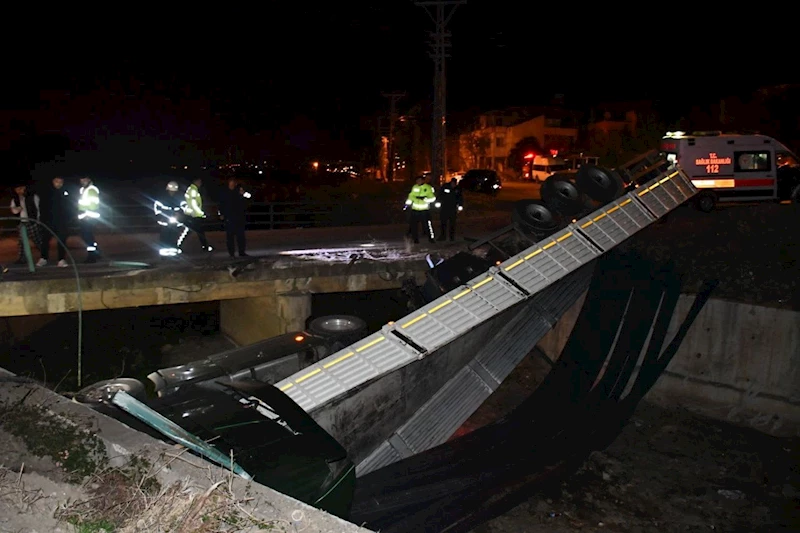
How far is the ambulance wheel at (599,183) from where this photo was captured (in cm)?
1102

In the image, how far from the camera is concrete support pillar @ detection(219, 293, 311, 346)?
35.3ft

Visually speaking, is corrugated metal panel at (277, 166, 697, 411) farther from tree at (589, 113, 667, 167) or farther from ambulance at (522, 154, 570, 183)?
ambulance at (522, 154, 570, 183)

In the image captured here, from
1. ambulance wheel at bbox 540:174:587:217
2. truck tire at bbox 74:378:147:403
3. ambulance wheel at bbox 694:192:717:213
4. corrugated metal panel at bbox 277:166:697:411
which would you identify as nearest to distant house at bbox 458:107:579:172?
ambulance wheel at bbox 694:192:717:213

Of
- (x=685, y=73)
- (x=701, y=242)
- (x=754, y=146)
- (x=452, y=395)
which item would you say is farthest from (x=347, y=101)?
(x=452, y=395)

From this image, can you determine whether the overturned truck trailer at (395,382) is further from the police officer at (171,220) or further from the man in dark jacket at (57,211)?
the man in dark jacket at (57,211)

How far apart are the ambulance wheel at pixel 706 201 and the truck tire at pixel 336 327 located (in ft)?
33.5

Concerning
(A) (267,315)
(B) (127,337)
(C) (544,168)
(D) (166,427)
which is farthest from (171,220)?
(C) (544,168)

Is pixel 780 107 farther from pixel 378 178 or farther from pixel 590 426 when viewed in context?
pixel 590 426

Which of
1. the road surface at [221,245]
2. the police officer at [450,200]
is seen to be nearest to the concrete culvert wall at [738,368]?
the police officer at [450,200]

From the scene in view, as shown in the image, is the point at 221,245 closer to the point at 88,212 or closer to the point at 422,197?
the point at 88,212

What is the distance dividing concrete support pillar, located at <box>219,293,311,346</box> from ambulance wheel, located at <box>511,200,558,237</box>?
12.0 feet

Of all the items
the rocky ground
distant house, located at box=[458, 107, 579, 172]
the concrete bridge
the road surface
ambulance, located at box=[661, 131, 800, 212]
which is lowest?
the rocky ground

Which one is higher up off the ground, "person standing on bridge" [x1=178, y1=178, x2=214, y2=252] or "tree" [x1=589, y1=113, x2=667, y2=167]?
"tree" [x1=589, y1=113, x2=667, y2=167]

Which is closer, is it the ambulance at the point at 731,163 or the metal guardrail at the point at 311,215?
the ambulance at the point at 731,163
